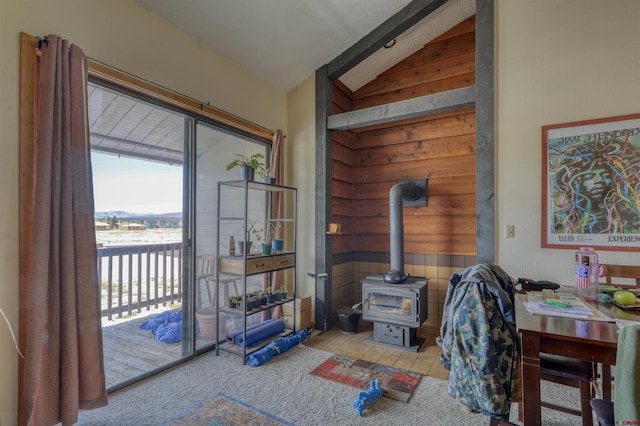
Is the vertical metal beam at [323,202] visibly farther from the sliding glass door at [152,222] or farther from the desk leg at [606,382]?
the desk leg at [606,382]

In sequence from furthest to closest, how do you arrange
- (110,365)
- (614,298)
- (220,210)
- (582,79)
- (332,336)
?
(332,336), (220,210), (110,365), (582,79), (614,298)

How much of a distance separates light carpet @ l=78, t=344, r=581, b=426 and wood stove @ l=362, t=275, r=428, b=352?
0.61 metres

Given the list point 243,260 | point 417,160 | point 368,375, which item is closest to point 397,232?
point 417,160

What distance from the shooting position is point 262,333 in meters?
3.05

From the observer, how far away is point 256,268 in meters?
2.84

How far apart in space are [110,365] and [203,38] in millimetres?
2772

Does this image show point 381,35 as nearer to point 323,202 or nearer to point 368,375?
point 323,202

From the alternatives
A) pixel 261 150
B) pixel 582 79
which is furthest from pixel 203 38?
pixel 582 79

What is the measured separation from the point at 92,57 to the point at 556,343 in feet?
9.57

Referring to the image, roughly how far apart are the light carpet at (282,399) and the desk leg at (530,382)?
76 centimetres

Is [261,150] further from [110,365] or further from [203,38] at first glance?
[110,365]

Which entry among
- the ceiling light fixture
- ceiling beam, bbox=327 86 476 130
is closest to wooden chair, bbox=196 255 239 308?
ceiling beam, bbox=327 86 476 130

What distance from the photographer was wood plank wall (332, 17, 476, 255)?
348 cm

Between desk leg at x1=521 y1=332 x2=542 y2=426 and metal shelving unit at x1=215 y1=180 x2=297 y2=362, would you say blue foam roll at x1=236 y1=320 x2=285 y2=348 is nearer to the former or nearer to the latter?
metal shelving unit at x1=215 y1=180 x2=297 y2=362
